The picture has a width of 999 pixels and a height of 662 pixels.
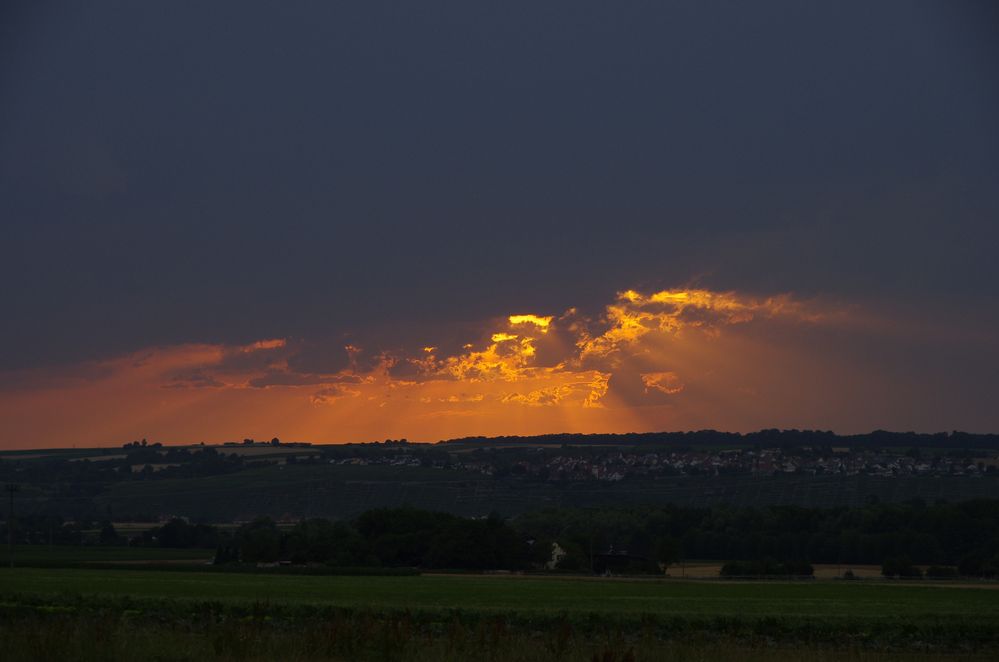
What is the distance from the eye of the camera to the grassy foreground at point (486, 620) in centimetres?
2250

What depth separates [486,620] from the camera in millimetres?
37531

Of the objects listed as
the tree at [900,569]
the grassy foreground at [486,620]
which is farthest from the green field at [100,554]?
the tree at [900,569]

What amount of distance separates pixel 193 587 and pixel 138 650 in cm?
4795

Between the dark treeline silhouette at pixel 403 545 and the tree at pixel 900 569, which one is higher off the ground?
the dark treeline silhouette at pixel 403 545

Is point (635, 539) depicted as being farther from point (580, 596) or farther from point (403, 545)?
point (580, 596)

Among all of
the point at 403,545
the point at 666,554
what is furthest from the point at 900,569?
the point at 403,545

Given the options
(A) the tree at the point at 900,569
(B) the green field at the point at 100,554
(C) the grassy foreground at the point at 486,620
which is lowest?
(A) the tree at the point at 900,569

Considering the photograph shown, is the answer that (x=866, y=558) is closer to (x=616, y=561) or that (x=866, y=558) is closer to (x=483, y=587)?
(x=616, y=561)

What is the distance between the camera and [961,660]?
34625 mm

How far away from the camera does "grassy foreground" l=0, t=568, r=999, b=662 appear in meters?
22.5

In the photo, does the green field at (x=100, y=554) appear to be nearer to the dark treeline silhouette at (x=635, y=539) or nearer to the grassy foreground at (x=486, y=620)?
the dark treeline silhouette at (x=635, y=539)

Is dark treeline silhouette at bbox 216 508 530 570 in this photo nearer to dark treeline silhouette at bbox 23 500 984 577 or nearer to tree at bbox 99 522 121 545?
Result: dark treeline silhouette at bbox 23 500 984 577

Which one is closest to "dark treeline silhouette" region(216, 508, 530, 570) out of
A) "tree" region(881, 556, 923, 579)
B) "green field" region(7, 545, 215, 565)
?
"green field" region(7, 545, 215, 565)

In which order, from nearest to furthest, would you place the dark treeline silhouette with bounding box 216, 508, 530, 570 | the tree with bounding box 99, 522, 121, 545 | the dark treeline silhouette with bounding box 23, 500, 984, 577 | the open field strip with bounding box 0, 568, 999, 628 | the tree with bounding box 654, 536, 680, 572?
1. the open field strip with bounding box 0, 568, 999, 628
2. the dark treeline silhouette with bounding box 216, 508, 530, 570
3. the dark treeline silhouette with bounding box 23, 500, 984, 577
4. the tree with bounding box 654, 536, 680, 572
5. the tree with bounding box 99, 522, 121, 545
